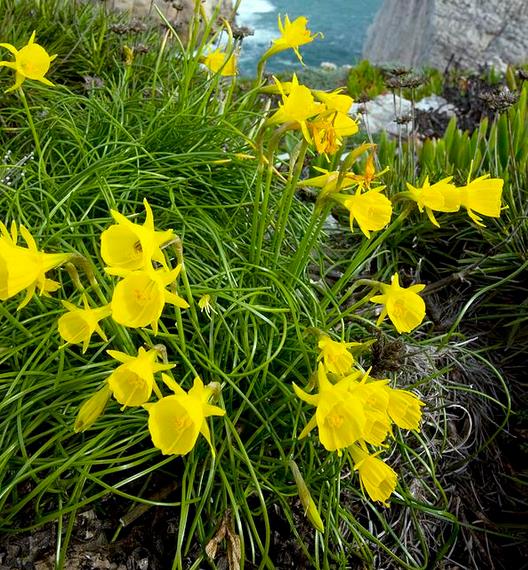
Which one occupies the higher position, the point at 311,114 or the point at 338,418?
the point at 311,114

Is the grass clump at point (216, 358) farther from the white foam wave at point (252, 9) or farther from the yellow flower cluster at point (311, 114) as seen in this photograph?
the white foam wave at point (252, 9)

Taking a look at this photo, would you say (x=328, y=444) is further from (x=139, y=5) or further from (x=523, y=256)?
(x=139, y=5)

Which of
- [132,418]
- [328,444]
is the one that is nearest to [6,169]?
[132,418]

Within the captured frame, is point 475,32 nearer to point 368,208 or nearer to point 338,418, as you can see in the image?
point 368,208

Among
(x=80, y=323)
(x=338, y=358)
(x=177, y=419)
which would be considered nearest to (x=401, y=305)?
(x=338, y=358)

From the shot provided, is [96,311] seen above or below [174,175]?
above

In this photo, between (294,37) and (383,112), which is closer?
(294,37)

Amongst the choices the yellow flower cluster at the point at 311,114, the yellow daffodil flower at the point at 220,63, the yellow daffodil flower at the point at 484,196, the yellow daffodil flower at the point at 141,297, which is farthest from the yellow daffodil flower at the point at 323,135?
the yellow daffodil flower at the point at 220,63

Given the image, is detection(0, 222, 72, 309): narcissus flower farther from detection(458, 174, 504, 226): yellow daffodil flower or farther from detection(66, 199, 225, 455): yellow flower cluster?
detection(458, 174, 504, 226): yellow daffodil flower
